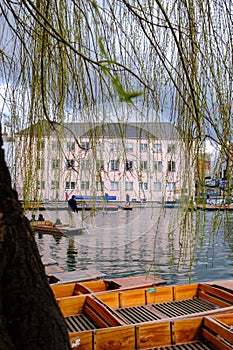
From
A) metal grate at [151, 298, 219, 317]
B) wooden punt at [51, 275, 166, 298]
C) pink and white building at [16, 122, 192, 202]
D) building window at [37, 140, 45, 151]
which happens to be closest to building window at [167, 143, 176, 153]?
pink and white building at [16, 122, 192, 202]

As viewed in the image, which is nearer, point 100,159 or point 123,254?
point 100,159

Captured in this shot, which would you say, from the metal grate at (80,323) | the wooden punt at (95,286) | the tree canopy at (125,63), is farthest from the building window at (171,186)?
the wooden punt at (95,286)

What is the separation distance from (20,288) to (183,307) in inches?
142

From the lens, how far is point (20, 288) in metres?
0.56

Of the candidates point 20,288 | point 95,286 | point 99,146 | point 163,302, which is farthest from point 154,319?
point 20,288

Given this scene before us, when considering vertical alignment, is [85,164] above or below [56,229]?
above

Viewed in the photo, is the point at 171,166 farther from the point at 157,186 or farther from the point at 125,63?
the point at 125,63

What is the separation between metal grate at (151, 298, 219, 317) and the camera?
377 centimetres

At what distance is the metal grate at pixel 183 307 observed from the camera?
377cm

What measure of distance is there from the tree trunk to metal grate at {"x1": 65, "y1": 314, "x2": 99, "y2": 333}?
2.76 m

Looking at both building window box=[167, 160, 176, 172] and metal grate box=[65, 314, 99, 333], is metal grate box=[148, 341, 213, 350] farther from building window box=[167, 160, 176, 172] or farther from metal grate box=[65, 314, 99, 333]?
building window box=[167, 160, 176, 172]

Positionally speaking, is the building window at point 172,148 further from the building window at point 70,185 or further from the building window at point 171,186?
the building window at point 70,185

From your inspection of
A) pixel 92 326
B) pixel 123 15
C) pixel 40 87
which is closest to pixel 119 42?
pixel 123 15

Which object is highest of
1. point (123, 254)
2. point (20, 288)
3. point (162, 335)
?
point (20, 288)
